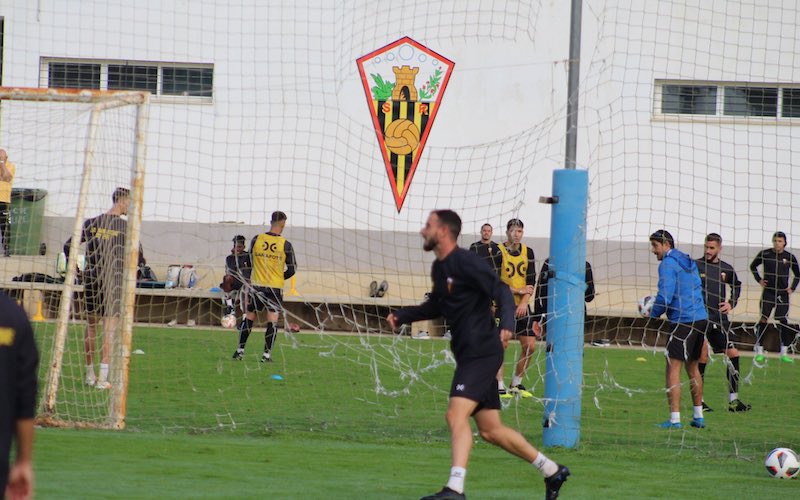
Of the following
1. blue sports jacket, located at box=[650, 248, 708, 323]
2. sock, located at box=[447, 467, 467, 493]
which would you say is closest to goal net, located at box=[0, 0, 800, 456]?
blue sports jacket, located at box=[650, 248, 708, 323]

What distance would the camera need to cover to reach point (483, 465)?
818cm

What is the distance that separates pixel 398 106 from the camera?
16.2m

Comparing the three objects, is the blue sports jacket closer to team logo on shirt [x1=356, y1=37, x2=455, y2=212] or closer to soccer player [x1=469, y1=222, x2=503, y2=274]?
soccer player [x1=469, y1=222, x2=503, y2=274]

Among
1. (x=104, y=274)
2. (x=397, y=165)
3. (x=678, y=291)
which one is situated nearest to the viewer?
(x=678, y=291)

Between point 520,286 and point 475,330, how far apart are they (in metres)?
6.46

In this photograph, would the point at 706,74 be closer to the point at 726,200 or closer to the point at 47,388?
the point at 726,200

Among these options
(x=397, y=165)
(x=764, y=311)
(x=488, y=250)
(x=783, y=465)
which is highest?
(x=397, y=165)

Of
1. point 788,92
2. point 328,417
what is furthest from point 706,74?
point 328,417

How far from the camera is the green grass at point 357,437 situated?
711 cm

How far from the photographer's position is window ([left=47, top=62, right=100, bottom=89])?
1931cm

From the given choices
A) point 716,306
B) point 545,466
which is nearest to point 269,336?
point 716,306

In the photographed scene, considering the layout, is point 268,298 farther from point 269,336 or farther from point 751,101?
point 751,101

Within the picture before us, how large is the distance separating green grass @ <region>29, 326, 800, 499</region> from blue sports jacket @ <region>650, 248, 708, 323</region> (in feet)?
3.91

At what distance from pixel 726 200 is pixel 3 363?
49.4ft
